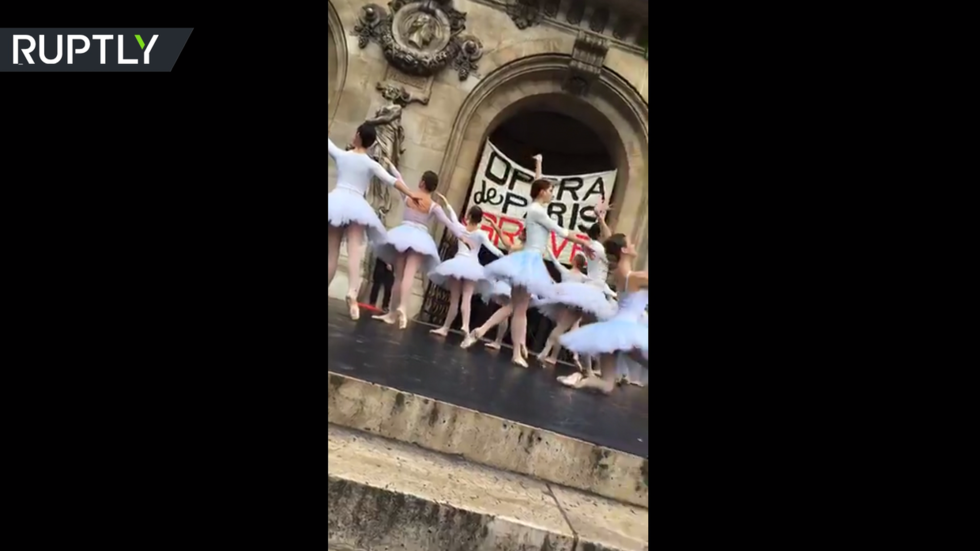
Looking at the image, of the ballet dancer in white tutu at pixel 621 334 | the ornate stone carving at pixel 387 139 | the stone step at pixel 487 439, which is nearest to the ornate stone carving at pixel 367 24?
the ornate stone carving at pixel 387 139

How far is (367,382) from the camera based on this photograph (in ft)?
8.86

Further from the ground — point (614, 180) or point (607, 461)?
point (614, 180)

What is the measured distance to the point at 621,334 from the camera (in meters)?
3.99

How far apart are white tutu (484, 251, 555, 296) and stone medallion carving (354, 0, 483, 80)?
11.5ft

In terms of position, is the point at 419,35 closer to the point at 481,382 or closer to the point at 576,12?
the point at 576,12

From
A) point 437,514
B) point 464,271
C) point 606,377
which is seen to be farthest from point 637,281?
point 437,514

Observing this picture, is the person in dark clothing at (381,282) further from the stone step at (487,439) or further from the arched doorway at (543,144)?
the stone step at (487,439)

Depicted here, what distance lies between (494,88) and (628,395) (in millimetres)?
4494

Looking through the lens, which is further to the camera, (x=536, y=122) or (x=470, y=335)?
(x=536, y=122)

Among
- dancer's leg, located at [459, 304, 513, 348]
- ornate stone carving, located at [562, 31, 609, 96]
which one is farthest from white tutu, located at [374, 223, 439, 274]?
ornate stone carving, located at [562, 31, 609, 96]

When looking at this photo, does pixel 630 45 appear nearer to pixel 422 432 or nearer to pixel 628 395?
pixel 628 395

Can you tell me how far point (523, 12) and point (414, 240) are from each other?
4.48 m
